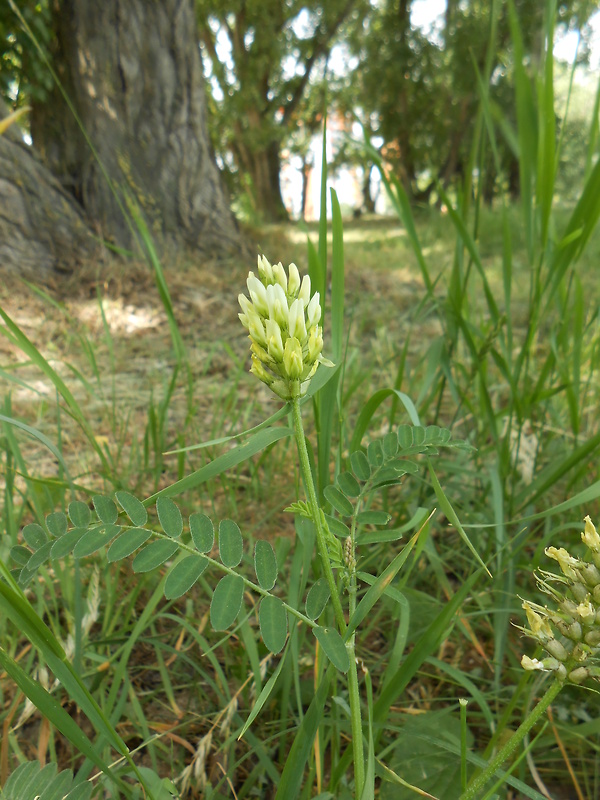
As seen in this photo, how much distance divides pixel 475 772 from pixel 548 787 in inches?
7.0

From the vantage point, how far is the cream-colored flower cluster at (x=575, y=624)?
0.51 meters

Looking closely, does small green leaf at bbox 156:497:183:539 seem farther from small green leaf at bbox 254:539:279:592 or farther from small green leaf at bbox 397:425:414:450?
small green leaf at bbox 397:425:414:450

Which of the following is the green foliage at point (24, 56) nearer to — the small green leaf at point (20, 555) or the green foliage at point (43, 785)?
the small green leaf at point (20, 555)

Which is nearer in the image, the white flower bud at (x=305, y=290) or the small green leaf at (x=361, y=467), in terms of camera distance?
the white flower bud at (x=305, y=290)

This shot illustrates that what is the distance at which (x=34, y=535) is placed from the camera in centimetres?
68

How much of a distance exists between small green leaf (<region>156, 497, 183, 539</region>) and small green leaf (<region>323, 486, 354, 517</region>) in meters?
0.19

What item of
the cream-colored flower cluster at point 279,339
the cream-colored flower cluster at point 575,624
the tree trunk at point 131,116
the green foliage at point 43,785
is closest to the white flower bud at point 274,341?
the cream-colored flower cluster at point 279,339

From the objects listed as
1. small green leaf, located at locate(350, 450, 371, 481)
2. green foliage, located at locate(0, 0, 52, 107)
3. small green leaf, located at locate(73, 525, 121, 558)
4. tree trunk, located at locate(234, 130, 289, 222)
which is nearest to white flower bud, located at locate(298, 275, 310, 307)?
small green leaf, located at locate(350, 450, 371, 481)

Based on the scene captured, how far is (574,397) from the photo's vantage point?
4.03 ft

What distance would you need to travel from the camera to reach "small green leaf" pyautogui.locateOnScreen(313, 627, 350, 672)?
551 mm

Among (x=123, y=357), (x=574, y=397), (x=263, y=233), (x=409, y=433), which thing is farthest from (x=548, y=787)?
(x=263, y=233)

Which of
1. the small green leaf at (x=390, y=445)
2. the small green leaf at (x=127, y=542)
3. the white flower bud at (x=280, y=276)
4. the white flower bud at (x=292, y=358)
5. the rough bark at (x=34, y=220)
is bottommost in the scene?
the small green leaf at (x=127, y=542)

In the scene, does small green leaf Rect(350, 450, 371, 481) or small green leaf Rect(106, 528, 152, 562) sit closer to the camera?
small green leaf Rect(106, 528, 152, 562)

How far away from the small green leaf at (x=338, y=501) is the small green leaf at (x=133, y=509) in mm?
229
